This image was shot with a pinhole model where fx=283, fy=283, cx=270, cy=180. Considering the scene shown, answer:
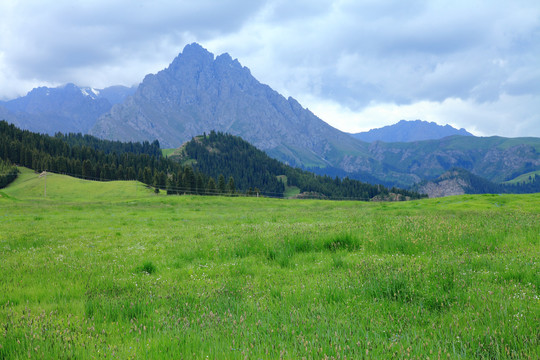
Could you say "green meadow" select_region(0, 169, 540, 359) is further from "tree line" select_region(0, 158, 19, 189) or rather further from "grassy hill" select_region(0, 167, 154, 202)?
"tree line" select_region(0, 158, 19, 189)

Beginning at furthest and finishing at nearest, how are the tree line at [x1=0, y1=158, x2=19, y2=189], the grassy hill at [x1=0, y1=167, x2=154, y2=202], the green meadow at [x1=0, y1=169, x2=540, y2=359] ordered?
the tree line at [x1=0, y1=158, x2=19, y2=189] < the grassy hill at [x1=0, y1=167, x2=154, y2=202] < the green meadow at [x1=0, y1=169, x2=540, y2=359]

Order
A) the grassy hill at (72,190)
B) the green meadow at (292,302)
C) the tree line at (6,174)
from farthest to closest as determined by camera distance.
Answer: the tree line at (6,174), the grassy hill at (72,190), the green meadow at (292,302)

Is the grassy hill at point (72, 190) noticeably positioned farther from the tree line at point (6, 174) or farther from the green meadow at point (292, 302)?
the green meadow at point (292, 302)

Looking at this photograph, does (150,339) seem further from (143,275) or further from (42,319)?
(143,275)

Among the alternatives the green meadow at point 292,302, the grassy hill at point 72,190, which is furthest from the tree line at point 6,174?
the green meadow at point 292,302

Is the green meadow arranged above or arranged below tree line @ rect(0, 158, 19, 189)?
below

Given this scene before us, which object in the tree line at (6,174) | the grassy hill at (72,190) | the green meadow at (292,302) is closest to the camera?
the green meadow at (292,302)

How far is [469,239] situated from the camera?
9.17m

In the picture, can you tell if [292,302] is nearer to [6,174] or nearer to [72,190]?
[72,190]

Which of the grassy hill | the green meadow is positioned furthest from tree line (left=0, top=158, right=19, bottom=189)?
the green meadow

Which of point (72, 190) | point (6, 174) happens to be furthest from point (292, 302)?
point (6, 174)

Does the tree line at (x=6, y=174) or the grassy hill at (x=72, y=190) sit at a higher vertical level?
the tree line at (x=6, y=174)

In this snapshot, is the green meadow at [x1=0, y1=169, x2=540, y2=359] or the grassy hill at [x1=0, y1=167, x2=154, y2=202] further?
the grassy hill at [x1=0, y1=167, x2=154, y2=202]

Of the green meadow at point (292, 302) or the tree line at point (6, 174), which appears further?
the tree line at point (6, 174)
